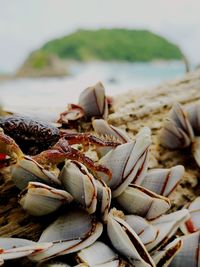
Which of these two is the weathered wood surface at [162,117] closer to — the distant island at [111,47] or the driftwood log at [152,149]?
the driftwood log at [152,149]

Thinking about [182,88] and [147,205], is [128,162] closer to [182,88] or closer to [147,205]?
[147,205]

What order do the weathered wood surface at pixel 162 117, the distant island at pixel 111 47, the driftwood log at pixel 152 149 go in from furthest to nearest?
the distant island at pixel 111 47 → the weathered wood surface at pixel 162 117 → the driftwood log at pixel 152 149

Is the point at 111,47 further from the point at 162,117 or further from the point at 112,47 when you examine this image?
the point at 162,117

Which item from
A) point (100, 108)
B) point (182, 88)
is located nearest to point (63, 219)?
point (100, 108)

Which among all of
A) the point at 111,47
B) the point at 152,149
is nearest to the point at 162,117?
the point at 152,149

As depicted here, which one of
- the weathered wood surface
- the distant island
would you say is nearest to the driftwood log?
the weathered wood surface

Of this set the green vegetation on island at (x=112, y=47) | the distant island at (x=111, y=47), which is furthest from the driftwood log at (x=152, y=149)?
the green vegetation on island at (x=112, y=47)

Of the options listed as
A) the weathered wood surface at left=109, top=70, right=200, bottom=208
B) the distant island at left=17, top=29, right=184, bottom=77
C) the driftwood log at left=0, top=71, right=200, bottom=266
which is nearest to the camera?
the driftwood log at left=0, top=71, right=200, bottom=266

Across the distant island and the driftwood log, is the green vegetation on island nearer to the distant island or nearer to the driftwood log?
the distant island
